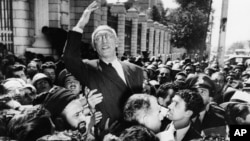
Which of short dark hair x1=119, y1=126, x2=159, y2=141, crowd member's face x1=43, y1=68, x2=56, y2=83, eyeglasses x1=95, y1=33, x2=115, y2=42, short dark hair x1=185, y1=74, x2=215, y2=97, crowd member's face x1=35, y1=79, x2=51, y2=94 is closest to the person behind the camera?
short dark hair x1=119, y1=126, x2=159, y2=141

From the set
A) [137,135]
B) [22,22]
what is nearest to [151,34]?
[137,135]

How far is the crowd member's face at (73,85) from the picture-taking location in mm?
1640

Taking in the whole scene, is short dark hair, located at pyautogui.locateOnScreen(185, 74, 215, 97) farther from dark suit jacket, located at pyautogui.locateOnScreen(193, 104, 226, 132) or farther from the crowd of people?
Answer: dark suit jacket, located at pyautogui.locateOnScreen(193, 104, 226, 132)

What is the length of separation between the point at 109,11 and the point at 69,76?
1016 mm

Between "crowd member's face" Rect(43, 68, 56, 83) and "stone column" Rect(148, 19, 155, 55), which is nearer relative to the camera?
"crowd member's face" Rect(43, 68, 56, 83)

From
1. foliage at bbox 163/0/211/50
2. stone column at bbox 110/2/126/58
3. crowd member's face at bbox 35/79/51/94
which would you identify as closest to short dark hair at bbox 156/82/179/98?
stone column at bbox 110/2/126/58

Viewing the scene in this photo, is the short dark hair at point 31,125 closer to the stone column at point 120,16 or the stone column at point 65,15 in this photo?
the stone column at point 65,15

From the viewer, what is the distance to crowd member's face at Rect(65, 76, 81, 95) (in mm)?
1640

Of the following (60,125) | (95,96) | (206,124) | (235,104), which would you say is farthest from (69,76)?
(235,104)

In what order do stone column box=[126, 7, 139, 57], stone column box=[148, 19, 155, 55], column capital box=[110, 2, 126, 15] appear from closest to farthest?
column capital box=[110, 2, 126, 15] → stone column box=[126, 7, 139, 57] → stone column box=[148, 19, 155, 55]

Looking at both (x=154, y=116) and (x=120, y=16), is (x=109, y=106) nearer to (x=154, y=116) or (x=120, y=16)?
(x=154, y=116)

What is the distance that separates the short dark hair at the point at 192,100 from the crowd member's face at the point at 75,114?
606 mm

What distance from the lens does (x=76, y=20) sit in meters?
1.82

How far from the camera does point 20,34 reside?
4.70 m
